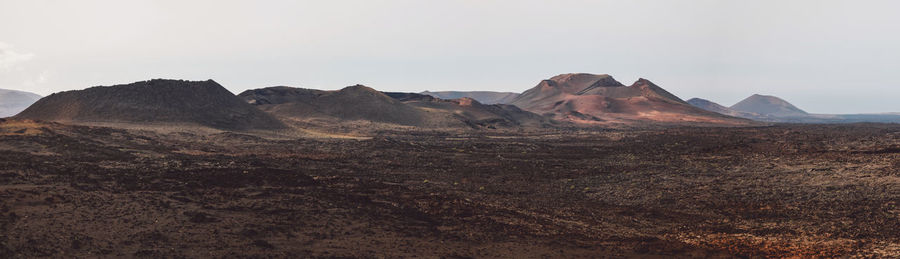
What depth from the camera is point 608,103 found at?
138500 mm

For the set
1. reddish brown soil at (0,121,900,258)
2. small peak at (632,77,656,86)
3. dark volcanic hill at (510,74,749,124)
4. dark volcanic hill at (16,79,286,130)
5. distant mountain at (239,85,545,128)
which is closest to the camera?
reddish brown soil at (0,121,900,258)

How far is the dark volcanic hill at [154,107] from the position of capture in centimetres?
5409

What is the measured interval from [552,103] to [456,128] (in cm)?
8437

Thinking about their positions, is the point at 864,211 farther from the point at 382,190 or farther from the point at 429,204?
the point at 382,190

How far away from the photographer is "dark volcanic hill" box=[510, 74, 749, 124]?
119 meters

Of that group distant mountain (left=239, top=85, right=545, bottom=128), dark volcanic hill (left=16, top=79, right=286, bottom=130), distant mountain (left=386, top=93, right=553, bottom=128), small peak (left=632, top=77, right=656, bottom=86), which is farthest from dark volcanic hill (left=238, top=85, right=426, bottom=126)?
small peak (left=632, top=77, right=656, bottom=86)

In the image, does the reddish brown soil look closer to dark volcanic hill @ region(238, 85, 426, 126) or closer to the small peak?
dark volcanic hill @ region(238, 85, 426, 126)

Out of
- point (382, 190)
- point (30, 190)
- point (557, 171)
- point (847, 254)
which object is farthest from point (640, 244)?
point (30, 190)

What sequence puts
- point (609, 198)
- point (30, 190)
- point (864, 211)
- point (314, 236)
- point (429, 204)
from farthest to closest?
point (609, 198)
point (429, 204)
point (864, 211)
point (30, 190)
point (314, 236)

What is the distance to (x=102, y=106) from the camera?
56125 mm

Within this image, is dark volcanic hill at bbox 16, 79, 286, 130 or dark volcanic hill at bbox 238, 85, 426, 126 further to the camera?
dark volcanic hill at bbox 238, 85, 426, 126

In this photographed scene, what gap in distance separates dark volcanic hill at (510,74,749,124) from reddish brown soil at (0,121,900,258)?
87614mm

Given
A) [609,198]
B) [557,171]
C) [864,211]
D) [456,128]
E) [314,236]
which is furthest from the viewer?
[456,128]

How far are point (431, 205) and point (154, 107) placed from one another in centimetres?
5092
